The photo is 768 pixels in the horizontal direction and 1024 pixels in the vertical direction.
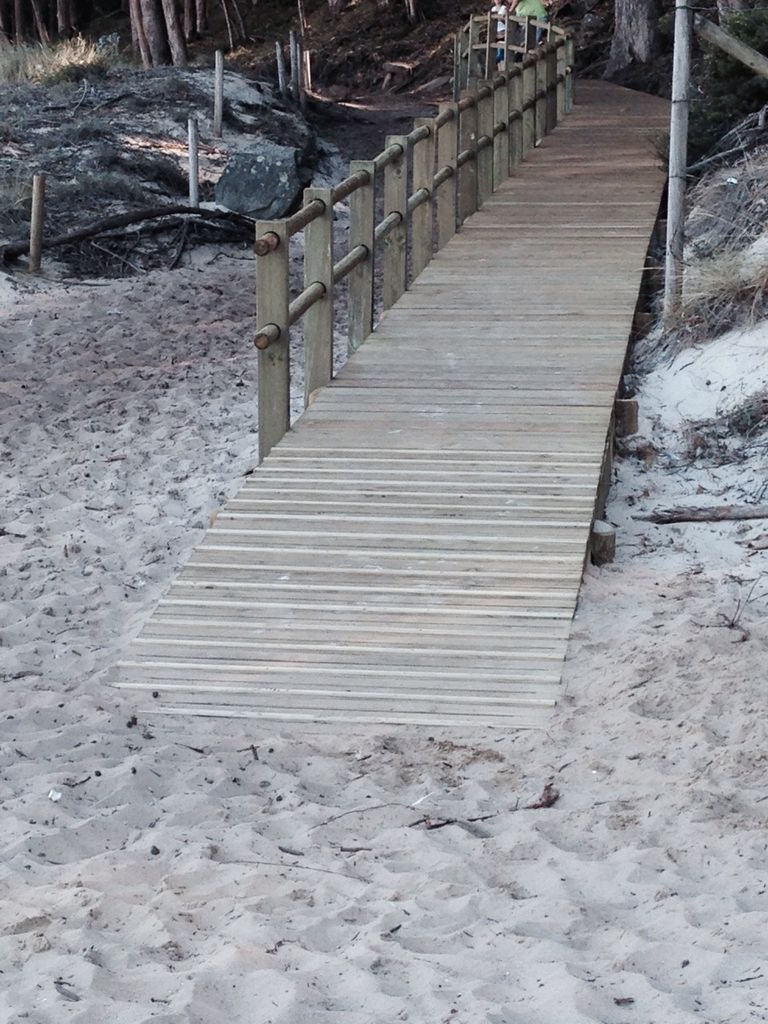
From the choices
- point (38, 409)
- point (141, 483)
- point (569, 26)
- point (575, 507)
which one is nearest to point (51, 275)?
point (38, 409)

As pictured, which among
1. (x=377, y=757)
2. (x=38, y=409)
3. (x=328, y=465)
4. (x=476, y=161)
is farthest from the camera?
(x=476, y=161)

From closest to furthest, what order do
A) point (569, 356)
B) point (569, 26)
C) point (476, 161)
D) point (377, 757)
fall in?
point (377, 757)
point (569, 356)
point (476, 161)
point (569, 26)

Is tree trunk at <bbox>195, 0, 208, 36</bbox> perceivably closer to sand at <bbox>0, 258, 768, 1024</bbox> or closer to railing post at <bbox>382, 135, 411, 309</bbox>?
railing post at <bbox>382, 135, 411, 309</bbox>

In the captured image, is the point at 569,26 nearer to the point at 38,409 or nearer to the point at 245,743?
the point at 38,409

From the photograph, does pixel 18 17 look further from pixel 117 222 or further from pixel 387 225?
pixel 387 225

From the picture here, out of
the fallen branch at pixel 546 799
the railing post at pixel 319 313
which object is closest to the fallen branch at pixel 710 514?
the railing post at pixel 319 313

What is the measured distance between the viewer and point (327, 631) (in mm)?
5574

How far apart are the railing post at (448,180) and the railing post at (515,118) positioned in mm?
2453

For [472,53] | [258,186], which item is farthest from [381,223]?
[472,53]

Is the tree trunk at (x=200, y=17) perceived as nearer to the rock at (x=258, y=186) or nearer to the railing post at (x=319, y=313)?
the rock at (x=258, y=186)

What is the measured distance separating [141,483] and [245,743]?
3.89 m

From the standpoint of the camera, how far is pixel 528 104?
49.3ft

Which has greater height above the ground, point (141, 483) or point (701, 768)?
point (701, 768)

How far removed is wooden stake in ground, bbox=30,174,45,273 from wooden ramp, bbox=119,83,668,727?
4.79 m
